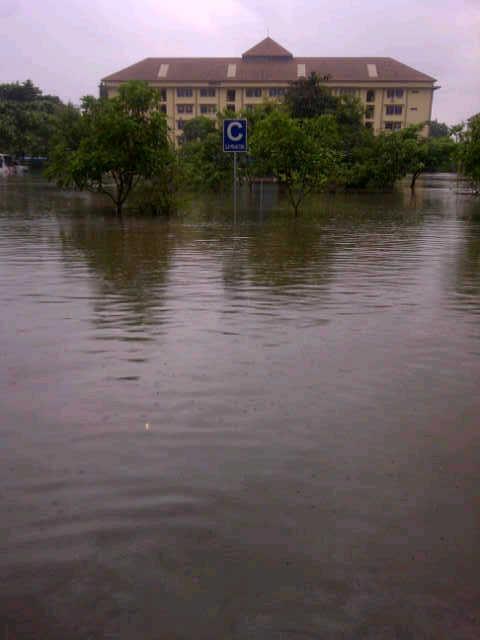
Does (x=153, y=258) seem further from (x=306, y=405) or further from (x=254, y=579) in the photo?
(x=254, y=579)

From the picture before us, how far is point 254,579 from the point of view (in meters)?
3.16

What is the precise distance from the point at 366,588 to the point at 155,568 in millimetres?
1053

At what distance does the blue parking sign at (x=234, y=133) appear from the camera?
1659cm

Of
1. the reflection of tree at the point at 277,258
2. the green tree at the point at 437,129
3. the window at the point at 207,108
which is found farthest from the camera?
the green tree at the point at 437,129

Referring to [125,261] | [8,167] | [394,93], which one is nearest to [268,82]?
[394,93]

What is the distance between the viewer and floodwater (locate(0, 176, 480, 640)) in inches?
118

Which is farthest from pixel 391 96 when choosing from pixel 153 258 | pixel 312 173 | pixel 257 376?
pixel 257 376

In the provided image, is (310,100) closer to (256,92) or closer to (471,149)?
(471,149)

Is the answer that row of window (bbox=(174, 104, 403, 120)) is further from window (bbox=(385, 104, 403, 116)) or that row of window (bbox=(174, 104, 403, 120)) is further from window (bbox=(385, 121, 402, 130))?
window (bbox=(385, 121, 402, 130))

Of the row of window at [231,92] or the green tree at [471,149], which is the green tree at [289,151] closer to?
the green tree at [471,149]

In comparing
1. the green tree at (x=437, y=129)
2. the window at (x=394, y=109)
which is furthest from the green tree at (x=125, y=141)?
the green tree at (x=437, y=129)

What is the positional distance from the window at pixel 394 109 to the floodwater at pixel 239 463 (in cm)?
9203

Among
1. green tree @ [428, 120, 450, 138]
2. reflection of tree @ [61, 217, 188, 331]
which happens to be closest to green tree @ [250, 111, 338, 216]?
reflection of tree @ [61, 217, 188, 331]

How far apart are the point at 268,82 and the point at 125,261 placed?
8562cm
